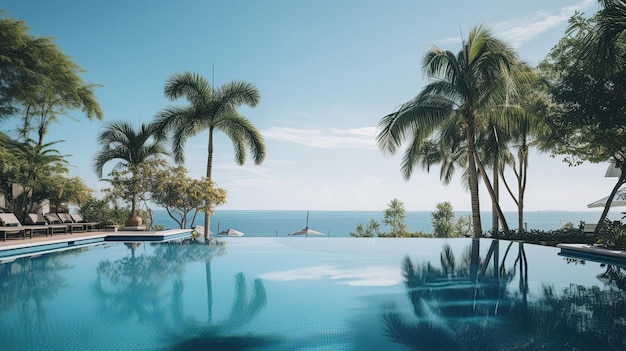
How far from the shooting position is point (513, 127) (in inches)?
508

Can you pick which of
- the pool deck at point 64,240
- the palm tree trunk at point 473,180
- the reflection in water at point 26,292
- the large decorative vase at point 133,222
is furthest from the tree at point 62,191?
the palm tree trunk at point 473,180

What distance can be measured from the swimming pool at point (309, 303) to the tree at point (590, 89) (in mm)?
3648

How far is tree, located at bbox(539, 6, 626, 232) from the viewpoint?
28.1 ft

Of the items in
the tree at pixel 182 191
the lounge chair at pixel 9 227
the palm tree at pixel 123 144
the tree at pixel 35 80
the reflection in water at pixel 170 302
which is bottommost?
the reflection in water at pixel 170 302

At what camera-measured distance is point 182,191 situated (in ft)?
49.6

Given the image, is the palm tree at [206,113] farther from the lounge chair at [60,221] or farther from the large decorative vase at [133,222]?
the lounge chair at [60,221]

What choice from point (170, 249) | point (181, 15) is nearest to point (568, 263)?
point (170, 249)

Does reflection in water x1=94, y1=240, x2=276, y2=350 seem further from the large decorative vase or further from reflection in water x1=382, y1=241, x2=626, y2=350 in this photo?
the large decorative vase

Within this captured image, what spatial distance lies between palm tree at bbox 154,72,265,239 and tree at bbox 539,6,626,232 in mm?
10031

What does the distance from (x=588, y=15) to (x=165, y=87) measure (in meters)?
13.9

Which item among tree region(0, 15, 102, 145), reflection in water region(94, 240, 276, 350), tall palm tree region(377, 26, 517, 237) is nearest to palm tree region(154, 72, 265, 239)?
tree region(0, 15, 102, 145)

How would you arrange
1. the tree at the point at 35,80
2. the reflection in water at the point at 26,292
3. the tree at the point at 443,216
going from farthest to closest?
1. the tree at the point at 443,216
2. the tree at the point at 35,80
3. the reflection in water at the point at 26,292

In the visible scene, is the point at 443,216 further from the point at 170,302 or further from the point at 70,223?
the point at 170,302

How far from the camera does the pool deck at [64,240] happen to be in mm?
10086
